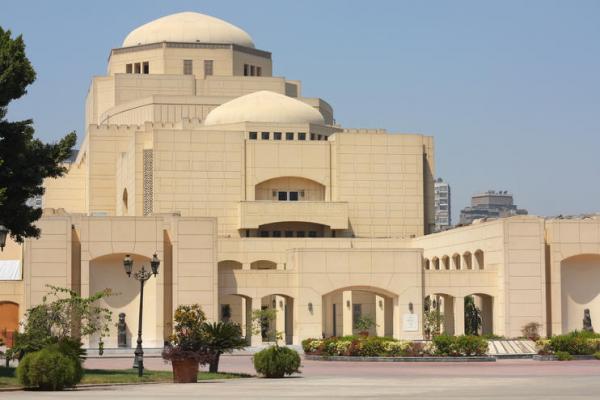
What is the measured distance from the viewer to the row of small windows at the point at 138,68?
305 ft

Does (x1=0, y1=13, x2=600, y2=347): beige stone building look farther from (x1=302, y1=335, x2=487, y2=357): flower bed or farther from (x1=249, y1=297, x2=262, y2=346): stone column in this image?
(x1=302, y1=335, x2=487, y2=357): flower bed

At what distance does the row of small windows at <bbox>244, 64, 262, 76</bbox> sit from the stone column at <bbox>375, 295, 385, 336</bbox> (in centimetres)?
2250

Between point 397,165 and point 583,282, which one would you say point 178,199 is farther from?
point 583,282

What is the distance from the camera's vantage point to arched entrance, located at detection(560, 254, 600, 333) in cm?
7112

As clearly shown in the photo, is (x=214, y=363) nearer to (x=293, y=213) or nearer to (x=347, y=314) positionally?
(x=347, y=314)

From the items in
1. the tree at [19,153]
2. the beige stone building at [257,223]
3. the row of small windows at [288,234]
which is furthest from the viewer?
the row of small windows at [288,234]

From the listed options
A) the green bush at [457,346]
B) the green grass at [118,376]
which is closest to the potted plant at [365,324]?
the green bush at [457,346]

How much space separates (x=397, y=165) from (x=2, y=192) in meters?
49.4

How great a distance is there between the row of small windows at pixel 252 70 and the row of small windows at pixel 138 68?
6727mm

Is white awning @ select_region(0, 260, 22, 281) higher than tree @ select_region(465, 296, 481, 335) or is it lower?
higher

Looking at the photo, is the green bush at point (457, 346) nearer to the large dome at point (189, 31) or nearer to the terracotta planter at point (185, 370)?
the terracotta planter at point (185, 370)

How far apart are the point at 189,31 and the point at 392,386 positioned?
6291cm

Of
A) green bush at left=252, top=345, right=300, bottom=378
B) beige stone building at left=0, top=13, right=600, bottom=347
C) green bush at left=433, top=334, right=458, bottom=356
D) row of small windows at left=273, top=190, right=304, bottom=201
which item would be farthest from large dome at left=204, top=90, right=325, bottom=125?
green bush at left=252, top=345, right=300, bottom=378

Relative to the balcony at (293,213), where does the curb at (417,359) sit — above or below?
below
